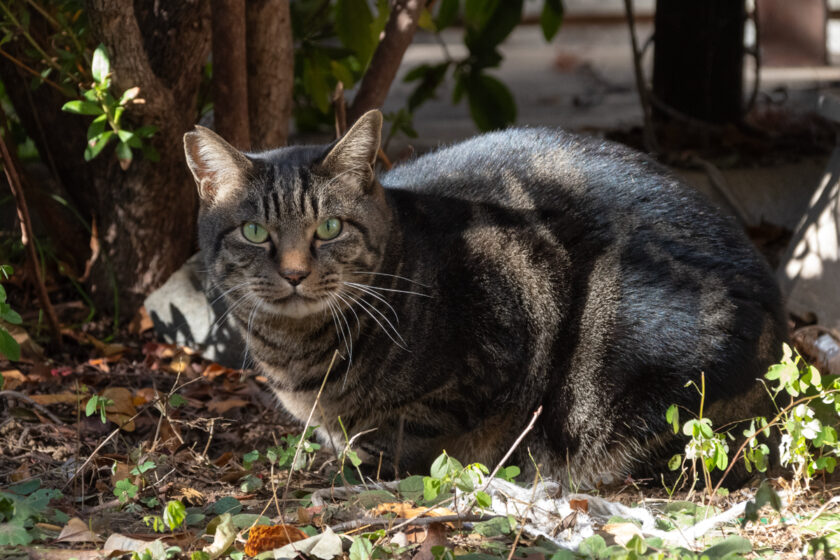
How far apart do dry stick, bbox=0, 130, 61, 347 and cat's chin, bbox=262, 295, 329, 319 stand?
3.48 ft

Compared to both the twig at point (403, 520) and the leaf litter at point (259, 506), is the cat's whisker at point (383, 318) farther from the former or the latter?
the twig at point (403, 520)

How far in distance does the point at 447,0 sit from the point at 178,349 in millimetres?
1726

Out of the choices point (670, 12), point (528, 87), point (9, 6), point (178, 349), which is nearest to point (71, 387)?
point (178, 349)

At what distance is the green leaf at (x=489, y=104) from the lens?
12.9ft

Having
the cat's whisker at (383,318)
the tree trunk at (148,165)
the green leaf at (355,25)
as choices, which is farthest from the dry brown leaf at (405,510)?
the green leaf at (355,25)

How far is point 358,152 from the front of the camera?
2508 mm

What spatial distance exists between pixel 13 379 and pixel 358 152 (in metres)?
1.41

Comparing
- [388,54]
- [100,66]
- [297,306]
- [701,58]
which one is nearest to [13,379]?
[100,66]

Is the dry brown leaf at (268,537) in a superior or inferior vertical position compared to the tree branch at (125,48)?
inferior

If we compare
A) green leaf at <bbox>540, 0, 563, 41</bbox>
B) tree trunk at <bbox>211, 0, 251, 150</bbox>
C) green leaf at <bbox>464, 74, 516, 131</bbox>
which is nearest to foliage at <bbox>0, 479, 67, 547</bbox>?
tree trunk at <bbox>211, 0, 251, 150</bbox>

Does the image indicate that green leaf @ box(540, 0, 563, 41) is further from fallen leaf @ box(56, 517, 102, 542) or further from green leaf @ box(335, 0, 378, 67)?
fallen leaf @ box(56, 517, 102, 542)

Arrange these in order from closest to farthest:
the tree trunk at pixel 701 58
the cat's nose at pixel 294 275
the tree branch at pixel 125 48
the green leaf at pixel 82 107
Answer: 1. the cat's nose at pixel 294 275
2. the green leaf at pixel 82 107
3. the tree branch at pixel 125 48
4. the tree trunk at pixel 701 58

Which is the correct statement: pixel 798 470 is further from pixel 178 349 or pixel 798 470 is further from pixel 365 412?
pixel 178 349

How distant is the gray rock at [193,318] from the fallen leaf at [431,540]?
5.12 ft
